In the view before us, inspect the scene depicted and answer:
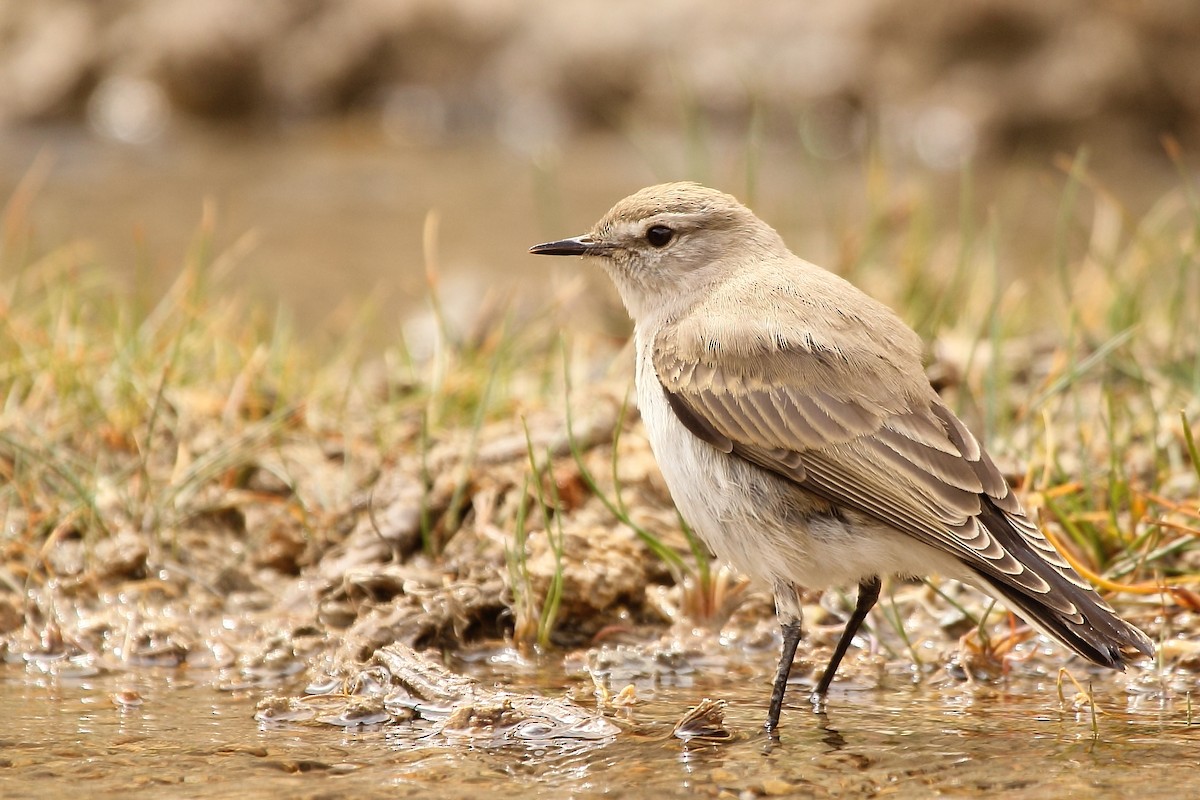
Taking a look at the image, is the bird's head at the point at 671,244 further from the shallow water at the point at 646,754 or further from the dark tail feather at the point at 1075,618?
the dark tail feather at the point at 1075,618

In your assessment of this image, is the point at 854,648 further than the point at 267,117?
No

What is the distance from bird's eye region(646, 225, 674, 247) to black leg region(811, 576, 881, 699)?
1.49m

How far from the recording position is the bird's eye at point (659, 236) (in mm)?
5641

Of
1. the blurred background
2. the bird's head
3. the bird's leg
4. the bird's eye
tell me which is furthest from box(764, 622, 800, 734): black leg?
the blurred background

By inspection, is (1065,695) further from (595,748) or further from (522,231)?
(522,231)

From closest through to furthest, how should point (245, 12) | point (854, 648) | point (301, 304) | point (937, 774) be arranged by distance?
1. point (937, 774)
2. point (854, 648)
3. point (301, 304)
4. point (245, 12)

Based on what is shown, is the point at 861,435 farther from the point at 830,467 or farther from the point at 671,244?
the point at 671,244

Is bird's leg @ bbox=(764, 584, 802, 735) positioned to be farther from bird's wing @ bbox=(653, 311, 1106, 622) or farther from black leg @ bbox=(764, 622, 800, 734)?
bird's wing @ bbox=(653, 311, 1106, 622)

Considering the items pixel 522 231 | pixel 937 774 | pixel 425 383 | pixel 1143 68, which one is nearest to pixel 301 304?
pixel 522 231

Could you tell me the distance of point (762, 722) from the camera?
4555mm

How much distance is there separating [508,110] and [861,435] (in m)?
13.3

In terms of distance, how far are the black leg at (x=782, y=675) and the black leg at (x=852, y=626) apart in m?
0.20

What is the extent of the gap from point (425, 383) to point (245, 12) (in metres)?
11.1

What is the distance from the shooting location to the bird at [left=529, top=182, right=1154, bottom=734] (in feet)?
14.3
